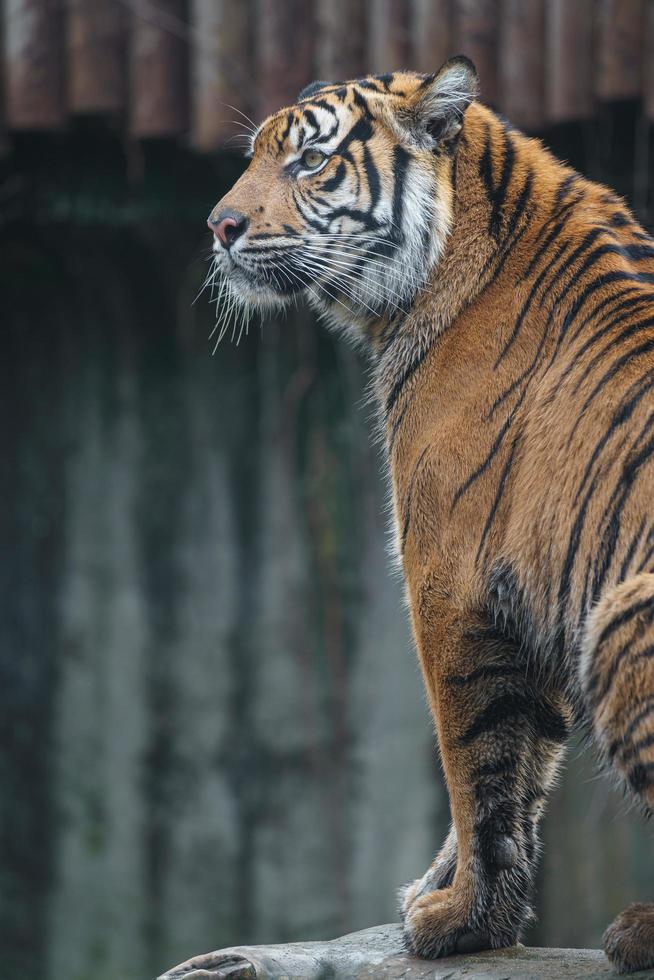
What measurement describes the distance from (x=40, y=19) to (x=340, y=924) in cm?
361

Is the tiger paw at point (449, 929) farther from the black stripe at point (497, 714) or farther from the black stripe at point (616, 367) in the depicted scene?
the black stripe at point (616, 367)

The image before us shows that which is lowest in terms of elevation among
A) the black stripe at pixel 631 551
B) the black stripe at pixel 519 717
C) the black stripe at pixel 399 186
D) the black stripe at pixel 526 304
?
the black stripe at pixel 519 717

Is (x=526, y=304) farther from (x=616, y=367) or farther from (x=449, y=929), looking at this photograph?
(x=449, y=929)

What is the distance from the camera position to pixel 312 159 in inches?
145

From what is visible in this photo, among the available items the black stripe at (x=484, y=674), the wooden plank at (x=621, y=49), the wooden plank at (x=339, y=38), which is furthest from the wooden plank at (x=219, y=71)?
the black stripe at (x=484, y=674)

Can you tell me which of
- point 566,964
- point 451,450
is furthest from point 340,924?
point 451,450

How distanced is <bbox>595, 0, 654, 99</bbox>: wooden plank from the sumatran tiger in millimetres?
1595

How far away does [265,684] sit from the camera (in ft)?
19.5

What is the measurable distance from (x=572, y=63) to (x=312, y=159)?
6.56ft

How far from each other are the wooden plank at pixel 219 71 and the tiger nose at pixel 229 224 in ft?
5.84

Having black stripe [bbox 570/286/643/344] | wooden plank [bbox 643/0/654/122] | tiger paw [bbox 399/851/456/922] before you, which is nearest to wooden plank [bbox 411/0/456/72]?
wooden plank [bbox 643/0/654/122]

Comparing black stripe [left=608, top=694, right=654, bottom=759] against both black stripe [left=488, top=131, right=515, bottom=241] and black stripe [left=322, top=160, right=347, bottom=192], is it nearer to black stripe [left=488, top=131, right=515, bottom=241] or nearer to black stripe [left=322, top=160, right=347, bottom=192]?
black stripe [left=488, top=131, right=515, bottom=241]

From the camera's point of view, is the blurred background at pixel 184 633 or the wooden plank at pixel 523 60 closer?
the wooden plank at pixel 523 60

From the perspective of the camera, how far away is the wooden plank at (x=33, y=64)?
5.41m
